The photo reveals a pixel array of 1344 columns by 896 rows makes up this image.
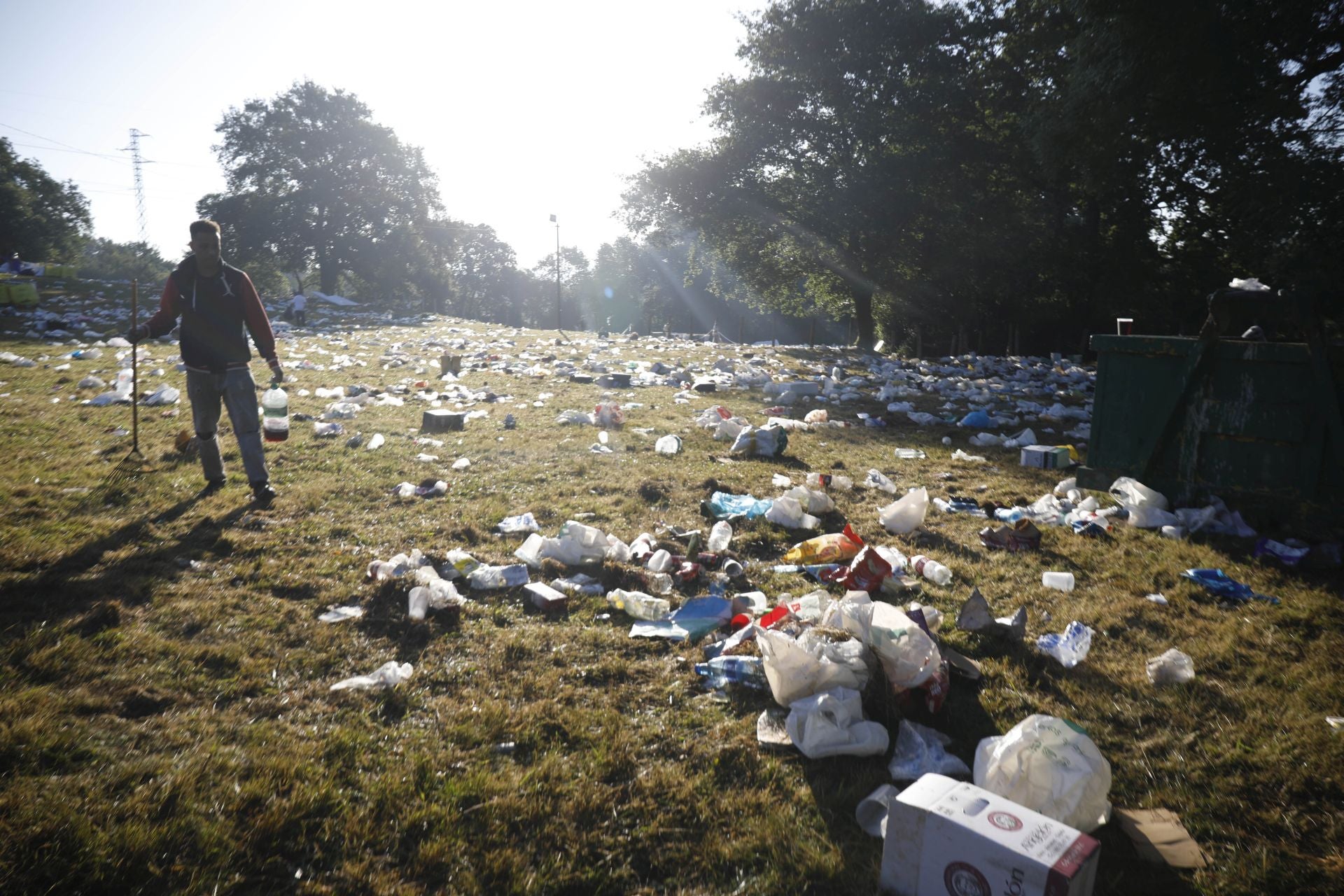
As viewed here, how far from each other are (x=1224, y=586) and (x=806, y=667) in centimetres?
247

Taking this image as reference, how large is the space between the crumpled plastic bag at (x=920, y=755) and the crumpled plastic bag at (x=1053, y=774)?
0.49 ft

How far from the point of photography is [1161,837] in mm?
1920

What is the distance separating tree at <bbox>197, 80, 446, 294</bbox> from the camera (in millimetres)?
36031

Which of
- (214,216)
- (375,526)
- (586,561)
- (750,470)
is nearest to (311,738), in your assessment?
(586,561)

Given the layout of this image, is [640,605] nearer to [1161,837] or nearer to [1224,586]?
[1161,837]

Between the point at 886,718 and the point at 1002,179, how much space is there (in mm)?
20844

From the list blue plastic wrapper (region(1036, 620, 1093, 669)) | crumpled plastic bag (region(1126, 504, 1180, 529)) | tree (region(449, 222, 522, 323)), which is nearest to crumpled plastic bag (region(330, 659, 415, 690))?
blue plastic wrapper (region(1036, 620, 1093, 669))

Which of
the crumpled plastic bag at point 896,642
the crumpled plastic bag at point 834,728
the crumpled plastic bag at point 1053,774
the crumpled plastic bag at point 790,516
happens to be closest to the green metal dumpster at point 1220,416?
the crumpled plastic bag at point 790,516

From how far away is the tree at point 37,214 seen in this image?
102 feet

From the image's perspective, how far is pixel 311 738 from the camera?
227 centimetres

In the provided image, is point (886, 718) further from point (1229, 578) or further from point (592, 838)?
point (1229, 578)

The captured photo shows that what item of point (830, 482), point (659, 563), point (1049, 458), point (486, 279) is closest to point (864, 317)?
point (1049, 458)

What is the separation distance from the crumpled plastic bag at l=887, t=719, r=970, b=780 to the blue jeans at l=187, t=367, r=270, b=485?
3.94 meters

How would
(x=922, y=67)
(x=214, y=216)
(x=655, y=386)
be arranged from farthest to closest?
1. (x=214, y=216)
2. (x=922, y=67)
3. (x=655, y=386)
